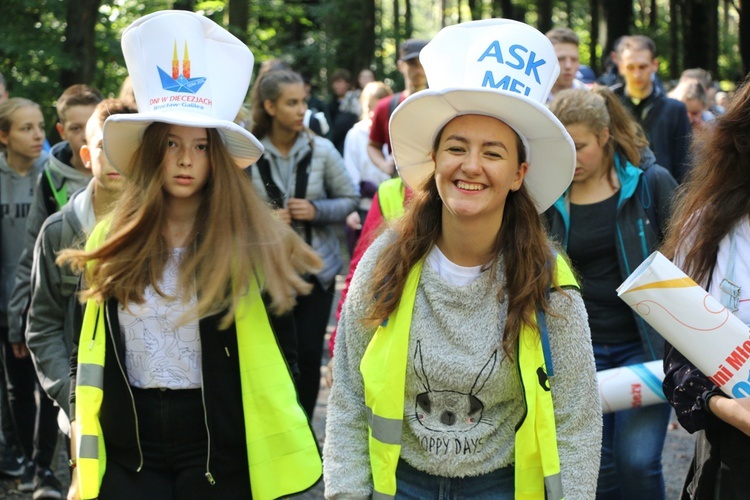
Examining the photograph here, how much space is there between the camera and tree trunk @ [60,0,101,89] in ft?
37.0

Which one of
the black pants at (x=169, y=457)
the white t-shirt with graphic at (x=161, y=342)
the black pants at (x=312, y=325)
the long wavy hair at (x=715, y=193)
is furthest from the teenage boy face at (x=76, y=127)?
the long wavy hair at (x=715, y=193)

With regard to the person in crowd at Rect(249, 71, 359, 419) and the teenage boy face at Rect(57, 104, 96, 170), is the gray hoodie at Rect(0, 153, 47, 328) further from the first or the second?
the person in crowd at Rect(249, 71, 359, 419)

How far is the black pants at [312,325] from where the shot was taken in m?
6.12

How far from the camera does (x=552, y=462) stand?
3004 millimetres

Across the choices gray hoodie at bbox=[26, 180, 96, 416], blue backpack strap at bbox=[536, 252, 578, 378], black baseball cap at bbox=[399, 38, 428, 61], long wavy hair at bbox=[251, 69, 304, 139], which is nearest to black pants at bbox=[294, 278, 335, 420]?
long wavy hair at bbox=[251, 69, 304, 139]

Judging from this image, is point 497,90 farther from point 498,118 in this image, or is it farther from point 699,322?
point 699,322

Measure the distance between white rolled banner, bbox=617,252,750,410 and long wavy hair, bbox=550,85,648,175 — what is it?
5.89 ft

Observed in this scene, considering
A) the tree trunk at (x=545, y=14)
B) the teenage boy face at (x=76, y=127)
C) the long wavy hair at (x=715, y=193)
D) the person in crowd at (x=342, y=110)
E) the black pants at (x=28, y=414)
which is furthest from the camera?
the tree trunk at (x=545, y=14)

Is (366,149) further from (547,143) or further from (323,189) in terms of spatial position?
(547,143)

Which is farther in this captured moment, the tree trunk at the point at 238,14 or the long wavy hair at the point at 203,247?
the tree trunk at the point at 238,14

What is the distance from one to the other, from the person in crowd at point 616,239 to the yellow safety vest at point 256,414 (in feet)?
5.51

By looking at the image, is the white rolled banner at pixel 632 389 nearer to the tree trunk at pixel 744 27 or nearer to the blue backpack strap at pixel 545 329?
the blue backpack strap at pixel 545 329

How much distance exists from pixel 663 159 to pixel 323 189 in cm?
238

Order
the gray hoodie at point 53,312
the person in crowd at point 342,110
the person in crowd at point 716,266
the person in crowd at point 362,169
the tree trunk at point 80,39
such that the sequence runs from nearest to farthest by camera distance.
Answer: the person in crowd at point 716,266 → the gray hoodie at point 53,312 → the person in crowd at point 362,169 → the tree trunk at point 80,39 → the person in crowd at point 342,110
